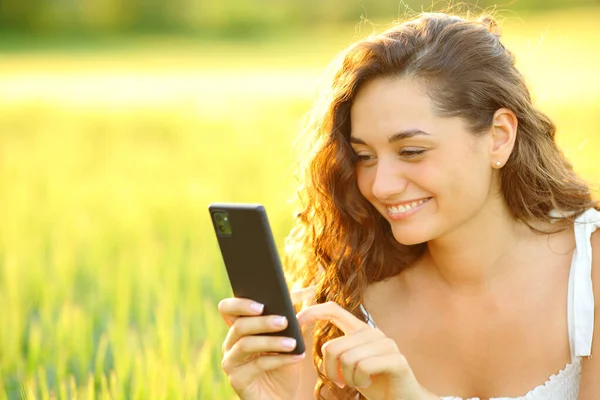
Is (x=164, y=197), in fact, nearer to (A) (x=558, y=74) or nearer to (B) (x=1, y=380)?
(B) (x=1, y=380)

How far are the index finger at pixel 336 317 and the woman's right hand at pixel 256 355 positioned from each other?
0.30 feet

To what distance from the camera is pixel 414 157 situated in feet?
8.75

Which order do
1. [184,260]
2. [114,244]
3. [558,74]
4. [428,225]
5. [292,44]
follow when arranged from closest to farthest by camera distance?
[428,225] → [184,260] → [114,244] → [558,74] → [292,44]

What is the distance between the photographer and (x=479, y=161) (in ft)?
9.11

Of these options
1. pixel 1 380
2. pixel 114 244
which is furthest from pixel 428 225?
pixel 114 244

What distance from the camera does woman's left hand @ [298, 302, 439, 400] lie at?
2297mm

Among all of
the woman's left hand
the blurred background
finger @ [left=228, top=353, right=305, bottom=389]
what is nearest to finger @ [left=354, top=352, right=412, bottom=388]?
the woman's left hand

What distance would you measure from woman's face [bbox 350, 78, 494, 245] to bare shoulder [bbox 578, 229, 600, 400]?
0.43 m

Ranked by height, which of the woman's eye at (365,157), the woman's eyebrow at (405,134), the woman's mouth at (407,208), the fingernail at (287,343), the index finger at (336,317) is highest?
the woman's eyebrow at (405,134)

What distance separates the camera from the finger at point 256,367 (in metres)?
2.47

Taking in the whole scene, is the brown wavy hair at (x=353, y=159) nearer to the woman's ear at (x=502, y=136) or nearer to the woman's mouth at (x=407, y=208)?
the woman's ear at (x=502, y=136)

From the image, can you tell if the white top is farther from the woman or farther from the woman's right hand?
the woman's right hand

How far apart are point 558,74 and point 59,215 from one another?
1004 cm

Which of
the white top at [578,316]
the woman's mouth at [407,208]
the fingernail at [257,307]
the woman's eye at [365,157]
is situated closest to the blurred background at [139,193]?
the woman's eye at [365,157]
